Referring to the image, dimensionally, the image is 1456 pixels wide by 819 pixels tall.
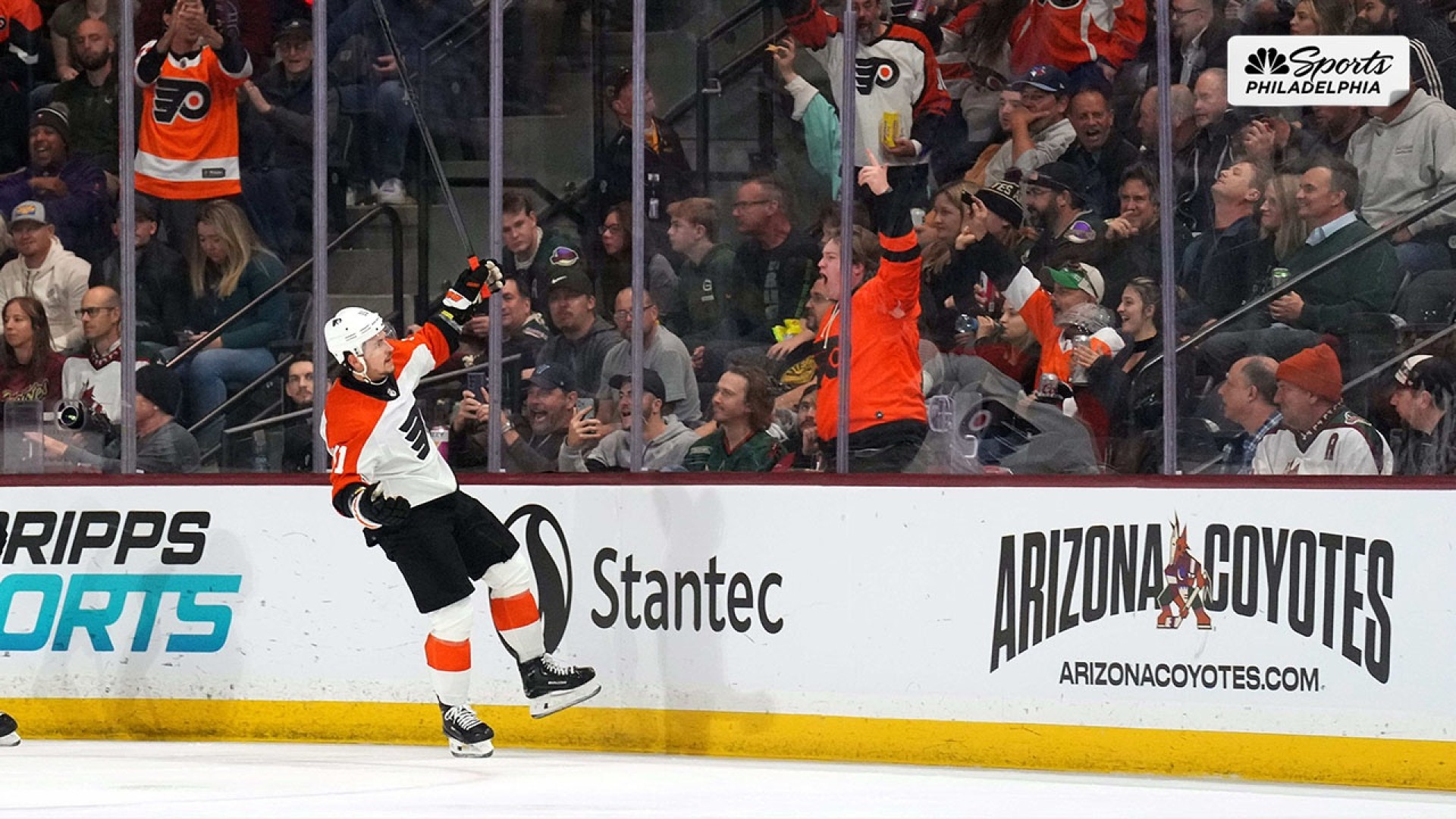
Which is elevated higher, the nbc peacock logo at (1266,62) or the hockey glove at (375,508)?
the nbc peacock logo at (1266,62)

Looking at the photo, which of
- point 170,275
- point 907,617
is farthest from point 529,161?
point 907,617

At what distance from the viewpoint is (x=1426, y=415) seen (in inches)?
225

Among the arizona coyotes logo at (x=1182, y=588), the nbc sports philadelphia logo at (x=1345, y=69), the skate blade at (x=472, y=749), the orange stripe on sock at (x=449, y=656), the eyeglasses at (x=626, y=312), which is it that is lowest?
the skate blade at (x=472, y=749)

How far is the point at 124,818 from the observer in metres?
4.90

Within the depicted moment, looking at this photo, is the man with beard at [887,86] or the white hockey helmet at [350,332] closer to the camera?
the white hockey helmet at [350,332]

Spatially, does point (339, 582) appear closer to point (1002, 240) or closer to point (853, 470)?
point (853, 470)

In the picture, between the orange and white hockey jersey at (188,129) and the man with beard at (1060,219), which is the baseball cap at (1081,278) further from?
the orange and white hockey jersey at (188,129)

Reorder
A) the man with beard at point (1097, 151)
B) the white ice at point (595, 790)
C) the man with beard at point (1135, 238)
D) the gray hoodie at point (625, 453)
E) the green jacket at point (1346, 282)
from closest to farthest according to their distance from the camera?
the white ice at point (595, 790)
the green jacket at point (1346, 282)
the man with beard at point (1135, 238)
the man with beard at point (1097, 151)
the gray hoodie at point (625, 453)

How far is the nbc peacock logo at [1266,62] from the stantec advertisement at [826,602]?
1.43 metres

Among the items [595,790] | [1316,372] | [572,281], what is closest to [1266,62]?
[1316,372]

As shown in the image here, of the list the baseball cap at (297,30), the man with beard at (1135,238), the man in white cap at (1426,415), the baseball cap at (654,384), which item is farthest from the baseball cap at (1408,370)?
the baseball cap at (297,30)

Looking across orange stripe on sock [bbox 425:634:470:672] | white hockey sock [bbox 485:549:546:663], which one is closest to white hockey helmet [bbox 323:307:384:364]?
white hockey sock [bbox 485:549:546:663]

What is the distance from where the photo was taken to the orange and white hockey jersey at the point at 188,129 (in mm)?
6996

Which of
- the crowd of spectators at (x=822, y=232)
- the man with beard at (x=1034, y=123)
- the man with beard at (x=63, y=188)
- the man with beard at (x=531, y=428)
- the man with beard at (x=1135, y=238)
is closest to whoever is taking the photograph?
the crowd of spectators at (x=822, y=232)
